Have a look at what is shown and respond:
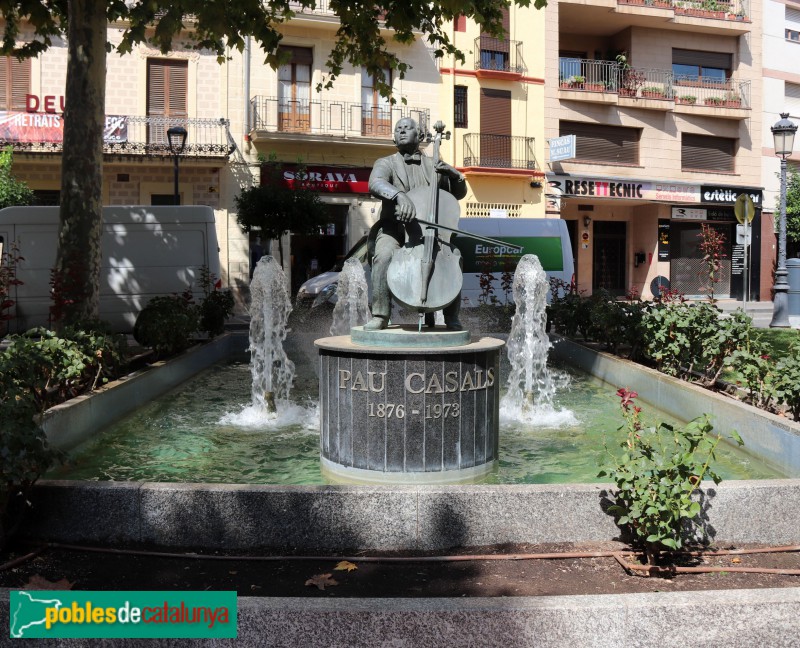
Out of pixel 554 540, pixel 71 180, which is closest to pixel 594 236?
pixel 71 180

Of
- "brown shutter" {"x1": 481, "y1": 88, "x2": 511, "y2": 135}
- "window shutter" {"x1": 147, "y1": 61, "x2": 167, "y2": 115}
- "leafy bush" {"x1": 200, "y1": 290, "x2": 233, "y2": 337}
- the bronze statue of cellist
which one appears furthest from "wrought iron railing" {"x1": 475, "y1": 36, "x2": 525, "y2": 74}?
the bronze statue of cellist

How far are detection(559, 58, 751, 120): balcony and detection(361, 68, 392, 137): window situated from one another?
6.52m

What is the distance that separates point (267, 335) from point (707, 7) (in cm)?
2640

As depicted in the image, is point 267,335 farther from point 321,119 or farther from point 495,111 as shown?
point 495,111

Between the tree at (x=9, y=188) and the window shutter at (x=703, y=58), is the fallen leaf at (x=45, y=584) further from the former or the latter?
the window shutter at (x=703, y=58)

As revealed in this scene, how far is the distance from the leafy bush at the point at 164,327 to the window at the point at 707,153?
78.6 ft

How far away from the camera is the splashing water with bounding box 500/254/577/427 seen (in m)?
8.18

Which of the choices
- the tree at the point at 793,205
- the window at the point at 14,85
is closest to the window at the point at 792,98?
the tree at the point at 793,205

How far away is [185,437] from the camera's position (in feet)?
23.0

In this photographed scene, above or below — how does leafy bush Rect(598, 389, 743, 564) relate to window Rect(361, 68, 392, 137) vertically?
below

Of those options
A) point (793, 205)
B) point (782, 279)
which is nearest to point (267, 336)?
point (782, 279)

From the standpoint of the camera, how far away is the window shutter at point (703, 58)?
1167 inches

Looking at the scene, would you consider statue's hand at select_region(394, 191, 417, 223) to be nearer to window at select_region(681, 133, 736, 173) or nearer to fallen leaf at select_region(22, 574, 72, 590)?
fallen leaf at select_region(22, 574, 72, 590)

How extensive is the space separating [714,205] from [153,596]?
99.2 feet
